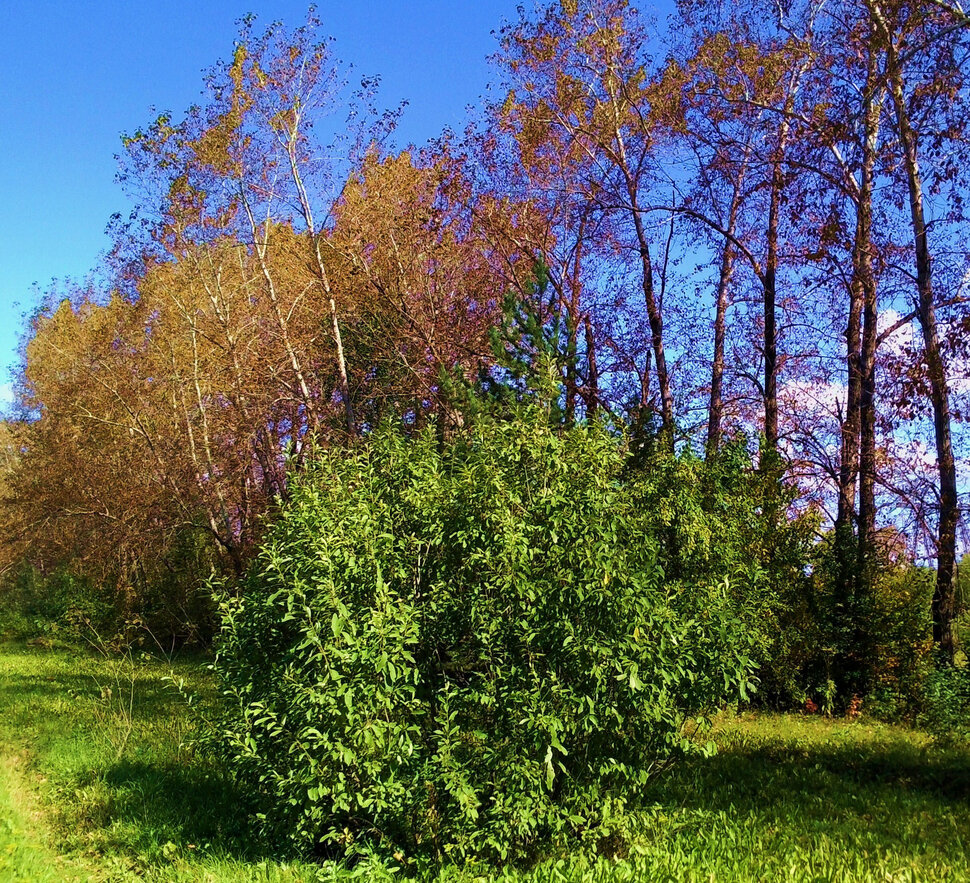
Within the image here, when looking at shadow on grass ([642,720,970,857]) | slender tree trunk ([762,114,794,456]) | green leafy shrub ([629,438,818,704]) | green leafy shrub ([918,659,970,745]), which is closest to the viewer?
shadow on grass ([642,720,970,857])

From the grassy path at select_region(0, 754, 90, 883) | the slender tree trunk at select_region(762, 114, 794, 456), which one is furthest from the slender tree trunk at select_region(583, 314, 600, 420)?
the grassy path at select_region(0, 754, 90, 883)

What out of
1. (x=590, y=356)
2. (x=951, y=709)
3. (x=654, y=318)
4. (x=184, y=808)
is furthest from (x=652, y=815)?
(x=590, y=356)

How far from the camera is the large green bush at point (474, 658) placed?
6.37 meters

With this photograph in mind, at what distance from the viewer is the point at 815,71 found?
17.0 meters

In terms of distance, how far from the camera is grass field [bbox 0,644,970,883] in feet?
22.1

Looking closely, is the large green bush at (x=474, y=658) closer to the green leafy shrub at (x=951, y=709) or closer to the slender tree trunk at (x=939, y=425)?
the green leafy shrub at (x=951, y=709)

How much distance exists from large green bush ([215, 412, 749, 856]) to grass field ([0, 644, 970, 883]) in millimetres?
473

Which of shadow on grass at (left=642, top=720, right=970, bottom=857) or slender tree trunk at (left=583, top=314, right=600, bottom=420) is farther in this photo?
slender tree trunk at (left=583, top=314, right=600, bottom=420)

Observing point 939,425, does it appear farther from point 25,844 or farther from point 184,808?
point 25,844

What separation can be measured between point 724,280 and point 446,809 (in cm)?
1676

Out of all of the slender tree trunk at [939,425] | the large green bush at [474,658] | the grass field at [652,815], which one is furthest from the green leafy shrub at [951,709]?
the large green bush at [474,658]

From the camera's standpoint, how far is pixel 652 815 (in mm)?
7176

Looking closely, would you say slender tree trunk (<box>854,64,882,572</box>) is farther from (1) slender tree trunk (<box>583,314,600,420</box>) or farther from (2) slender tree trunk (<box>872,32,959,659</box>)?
(1) slender tree trunk (<box>583,314,600,420</box>)

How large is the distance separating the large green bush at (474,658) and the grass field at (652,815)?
1.55ft
